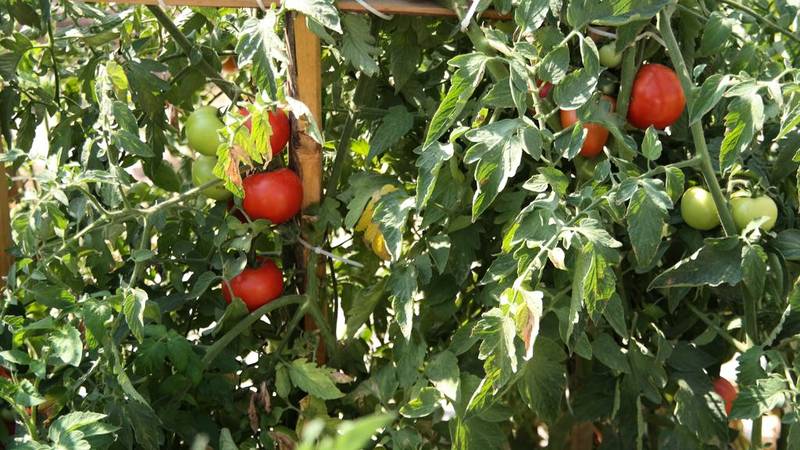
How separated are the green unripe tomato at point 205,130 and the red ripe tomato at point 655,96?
580 mm

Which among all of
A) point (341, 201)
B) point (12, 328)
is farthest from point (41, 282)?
point (341, 201)

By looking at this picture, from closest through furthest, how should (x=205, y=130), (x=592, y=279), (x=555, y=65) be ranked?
(x=592, y=279)
(x=555, y=65)
(x=205, y=130)

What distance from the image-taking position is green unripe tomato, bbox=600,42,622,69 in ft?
4.18

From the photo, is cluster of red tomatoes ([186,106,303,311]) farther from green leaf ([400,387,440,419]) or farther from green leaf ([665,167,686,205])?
green leaf ([665,167,686,205])

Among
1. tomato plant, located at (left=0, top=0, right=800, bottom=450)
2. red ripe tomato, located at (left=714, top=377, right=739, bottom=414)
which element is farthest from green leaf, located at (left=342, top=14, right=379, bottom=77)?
red ripe tomato, located at (left=714, top=377, right=739, bottom=414)

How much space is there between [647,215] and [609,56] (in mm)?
276

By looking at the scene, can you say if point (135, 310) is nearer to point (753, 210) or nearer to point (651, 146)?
point (651, 146)

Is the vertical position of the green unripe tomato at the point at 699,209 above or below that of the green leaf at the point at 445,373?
above

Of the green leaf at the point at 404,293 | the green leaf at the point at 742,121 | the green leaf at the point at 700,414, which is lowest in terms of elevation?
the green leaf at the point at 700,414

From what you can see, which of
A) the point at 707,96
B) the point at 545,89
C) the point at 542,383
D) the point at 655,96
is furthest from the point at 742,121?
the point at 542,383

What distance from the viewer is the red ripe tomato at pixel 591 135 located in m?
1.26

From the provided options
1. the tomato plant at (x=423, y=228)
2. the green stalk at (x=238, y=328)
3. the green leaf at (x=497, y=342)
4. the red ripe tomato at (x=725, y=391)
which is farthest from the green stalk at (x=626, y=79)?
the green stalk at (x=238, y=328)

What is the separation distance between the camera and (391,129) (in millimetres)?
1399

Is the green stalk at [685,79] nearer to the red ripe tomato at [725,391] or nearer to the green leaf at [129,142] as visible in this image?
the red ripe tomato at [725,391]
